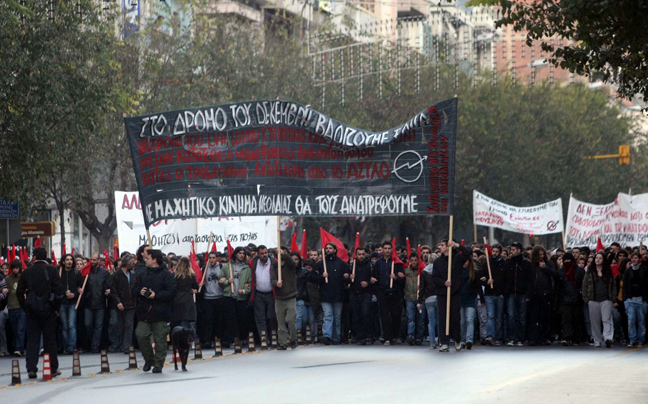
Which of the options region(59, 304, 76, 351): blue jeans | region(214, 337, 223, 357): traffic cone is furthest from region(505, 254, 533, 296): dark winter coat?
region(59, 304, 76, 351): blue jeans

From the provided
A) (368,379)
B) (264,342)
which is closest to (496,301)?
(264,342)

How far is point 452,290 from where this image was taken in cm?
1895

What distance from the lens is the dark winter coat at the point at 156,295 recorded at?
53.3 ft

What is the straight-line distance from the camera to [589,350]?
19.9 m

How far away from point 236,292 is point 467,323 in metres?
4.21

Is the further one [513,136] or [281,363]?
[513,136]

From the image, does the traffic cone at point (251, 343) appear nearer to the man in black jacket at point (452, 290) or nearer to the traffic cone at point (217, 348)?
the traffic cone at point (217, 348)

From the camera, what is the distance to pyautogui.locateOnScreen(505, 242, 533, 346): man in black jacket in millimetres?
21031

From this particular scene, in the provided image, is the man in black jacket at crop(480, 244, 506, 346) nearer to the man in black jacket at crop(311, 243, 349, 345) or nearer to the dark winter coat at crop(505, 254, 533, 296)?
the dark winter coat at crop(505, 254, 533, 296)

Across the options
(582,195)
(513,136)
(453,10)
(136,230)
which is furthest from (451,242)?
(453,10)

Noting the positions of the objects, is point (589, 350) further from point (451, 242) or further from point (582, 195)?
point (582, 195)

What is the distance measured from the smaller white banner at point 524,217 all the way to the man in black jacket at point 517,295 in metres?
6.49

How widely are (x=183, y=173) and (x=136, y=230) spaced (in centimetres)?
692

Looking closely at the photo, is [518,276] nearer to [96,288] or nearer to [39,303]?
[96,288]
